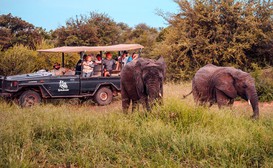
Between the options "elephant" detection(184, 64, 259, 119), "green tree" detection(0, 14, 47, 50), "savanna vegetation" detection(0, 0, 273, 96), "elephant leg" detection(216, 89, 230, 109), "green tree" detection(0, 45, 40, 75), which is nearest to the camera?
"elephant" detection(184, 64, 259, 119)

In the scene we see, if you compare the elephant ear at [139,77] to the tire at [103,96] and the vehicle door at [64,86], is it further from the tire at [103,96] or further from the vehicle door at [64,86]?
the tire at [103,96]

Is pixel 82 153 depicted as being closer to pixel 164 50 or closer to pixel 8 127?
pixel 8 127

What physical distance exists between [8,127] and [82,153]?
185cm

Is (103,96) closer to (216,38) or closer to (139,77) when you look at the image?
(139,77)

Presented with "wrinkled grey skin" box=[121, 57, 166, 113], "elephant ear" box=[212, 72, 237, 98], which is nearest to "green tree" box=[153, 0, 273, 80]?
"elephant ear" box=[212, 72, 237, 98]

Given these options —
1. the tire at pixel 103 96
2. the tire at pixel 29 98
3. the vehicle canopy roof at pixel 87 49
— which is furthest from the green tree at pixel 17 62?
the tire at pixel 103 96

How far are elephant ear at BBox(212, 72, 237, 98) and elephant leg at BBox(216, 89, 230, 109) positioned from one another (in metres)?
0.14

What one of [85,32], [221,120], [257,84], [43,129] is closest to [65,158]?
[43,129]

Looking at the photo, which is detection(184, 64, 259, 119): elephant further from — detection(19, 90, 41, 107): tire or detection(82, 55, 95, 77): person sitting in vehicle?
detection(19, 90, 41, 107): tire

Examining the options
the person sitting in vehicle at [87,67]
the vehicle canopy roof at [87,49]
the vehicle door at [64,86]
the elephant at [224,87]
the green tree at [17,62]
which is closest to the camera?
the elephant at [224,87]

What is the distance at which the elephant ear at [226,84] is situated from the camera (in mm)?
8023

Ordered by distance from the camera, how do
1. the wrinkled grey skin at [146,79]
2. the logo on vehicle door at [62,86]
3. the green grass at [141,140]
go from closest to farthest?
the green grass at [141,140] → the wrinkled grey skin at [146,79] → the logo on vehicle door at [62,86]

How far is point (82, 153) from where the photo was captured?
16.5ft

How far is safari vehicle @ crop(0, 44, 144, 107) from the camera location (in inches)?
414
